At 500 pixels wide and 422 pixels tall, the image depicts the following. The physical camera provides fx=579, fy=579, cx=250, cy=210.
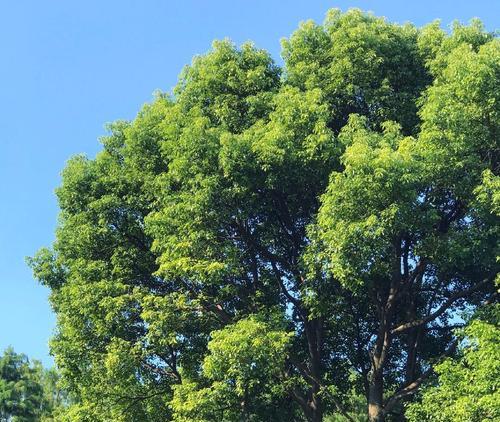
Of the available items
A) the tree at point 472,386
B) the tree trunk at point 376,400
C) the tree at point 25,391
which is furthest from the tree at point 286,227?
the tree at point 25,391

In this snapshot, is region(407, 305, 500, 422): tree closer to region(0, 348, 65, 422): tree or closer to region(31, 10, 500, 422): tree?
region(31, 10, 500, 422): tree

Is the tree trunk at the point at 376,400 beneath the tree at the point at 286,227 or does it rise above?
beneath

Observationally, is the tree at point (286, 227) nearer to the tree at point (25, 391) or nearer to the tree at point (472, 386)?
the tree at point (472, 386)

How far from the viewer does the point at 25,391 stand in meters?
37.2

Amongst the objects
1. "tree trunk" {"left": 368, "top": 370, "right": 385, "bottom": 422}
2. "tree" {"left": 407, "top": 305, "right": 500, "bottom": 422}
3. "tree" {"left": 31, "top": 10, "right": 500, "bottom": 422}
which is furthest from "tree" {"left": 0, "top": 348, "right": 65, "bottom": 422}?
"tree" {"left": 407, "top": 305, "right": 500, "bottom": 422}

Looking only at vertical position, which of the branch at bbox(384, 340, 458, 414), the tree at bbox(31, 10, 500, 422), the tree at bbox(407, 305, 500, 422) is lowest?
the tree at bbox(407, 305, 500, 422)

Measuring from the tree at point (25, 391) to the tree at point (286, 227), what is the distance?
23.7m

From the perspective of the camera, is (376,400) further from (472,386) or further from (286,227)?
(286,227)

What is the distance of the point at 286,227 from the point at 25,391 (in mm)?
29345

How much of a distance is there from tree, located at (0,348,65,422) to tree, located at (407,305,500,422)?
2973 cm

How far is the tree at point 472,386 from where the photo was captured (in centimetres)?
986

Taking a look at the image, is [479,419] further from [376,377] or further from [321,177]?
[321,177]

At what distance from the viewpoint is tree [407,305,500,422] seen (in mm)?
9859

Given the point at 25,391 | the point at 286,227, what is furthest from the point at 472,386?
the point at 25,391
